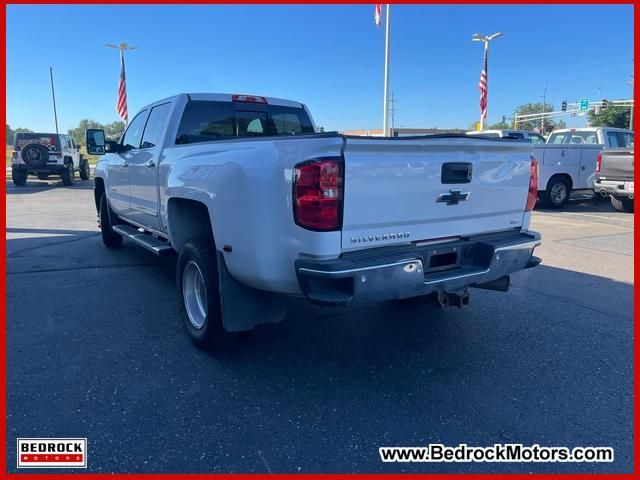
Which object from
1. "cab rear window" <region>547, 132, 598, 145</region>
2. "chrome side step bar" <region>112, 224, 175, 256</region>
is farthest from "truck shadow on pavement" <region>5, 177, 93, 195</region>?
"cab rear window" <region>547, 132, 598, 145</region>

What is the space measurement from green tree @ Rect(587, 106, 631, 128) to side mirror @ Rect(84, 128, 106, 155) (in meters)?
60.5

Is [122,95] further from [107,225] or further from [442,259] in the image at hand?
[442,259]

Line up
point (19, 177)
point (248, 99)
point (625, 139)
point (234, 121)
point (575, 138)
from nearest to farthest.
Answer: point (234, 121) → point (248, 99) → point (625, 139) → point (575, 138) → point (19, 177)

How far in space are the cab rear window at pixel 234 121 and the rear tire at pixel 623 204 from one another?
999cm

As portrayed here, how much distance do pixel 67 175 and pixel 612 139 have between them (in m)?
19.7

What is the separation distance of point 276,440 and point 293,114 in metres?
4.00

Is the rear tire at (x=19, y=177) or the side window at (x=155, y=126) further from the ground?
the side window at (x=155, y=126)

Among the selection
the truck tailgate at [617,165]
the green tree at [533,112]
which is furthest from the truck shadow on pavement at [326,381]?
the green tree at [533,112]

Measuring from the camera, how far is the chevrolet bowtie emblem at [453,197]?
3295 mm

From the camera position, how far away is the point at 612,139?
13.8 metres

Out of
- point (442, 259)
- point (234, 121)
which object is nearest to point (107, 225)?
point (234, 121)

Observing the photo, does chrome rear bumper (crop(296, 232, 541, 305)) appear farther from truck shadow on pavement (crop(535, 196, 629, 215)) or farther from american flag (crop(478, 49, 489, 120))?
american flag (crop(478, 49, 489, 120))

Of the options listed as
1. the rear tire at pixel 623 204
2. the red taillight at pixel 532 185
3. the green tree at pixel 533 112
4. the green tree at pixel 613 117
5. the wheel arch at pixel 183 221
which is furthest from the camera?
the green tree at pixel 533 112

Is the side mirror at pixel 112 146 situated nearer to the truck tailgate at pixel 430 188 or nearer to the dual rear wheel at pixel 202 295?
the dual rear wheel at pixel 202 295
